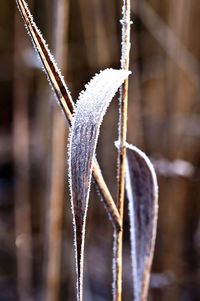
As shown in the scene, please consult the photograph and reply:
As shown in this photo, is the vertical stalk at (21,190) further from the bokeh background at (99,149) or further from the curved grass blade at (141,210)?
the curved grass blade at (141,210)

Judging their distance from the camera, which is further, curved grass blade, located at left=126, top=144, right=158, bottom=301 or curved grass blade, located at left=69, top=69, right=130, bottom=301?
curved grass blade, located at left=126, top=144, right=158, bottom=301

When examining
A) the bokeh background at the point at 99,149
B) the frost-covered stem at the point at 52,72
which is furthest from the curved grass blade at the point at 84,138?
the bokeh background at the point at 99,149

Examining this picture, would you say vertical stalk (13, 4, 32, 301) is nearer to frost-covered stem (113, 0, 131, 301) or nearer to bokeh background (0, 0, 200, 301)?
bokeh background (0, 0, 200, 301)

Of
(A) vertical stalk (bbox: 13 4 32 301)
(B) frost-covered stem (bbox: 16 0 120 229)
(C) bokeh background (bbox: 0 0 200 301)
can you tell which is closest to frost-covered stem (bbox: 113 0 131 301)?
(B) frost-covered stem (bbox: 16 0 120 229)

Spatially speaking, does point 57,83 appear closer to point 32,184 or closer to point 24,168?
point 24,168

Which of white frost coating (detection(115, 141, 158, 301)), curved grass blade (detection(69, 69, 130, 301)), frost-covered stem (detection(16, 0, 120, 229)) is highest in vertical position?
frost-covered stem (detection(16, 0, 120, 229))

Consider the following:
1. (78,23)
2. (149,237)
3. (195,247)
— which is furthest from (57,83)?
(78,23)

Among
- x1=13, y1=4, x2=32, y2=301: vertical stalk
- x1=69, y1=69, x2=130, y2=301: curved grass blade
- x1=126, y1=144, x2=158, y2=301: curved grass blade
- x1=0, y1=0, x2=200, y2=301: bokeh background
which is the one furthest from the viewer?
x1=13, y1=4, x2=32, y2=301: vertical stalk

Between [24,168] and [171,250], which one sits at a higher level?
[24,168]
